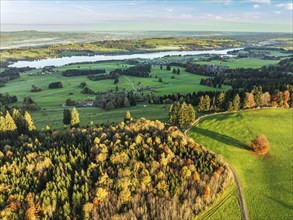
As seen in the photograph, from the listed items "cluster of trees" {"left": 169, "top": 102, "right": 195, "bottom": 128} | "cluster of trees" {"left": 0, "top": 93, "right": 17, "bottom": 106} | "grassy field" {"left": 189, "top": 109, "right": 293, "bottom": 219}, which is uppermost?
"cluster of trees" {"left": 169, "top": 102, "right": 195, "bottom": 128}

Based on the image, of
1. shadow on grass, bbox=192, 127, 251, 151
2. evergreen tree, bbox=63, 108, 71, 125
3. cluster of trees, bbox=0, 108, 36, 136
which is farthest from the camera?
evergreen tree, bbox=63, 108, 71, 125

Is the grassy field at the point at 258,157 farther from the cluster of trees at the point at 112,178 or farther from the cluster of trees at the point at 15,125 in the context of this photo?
the cluster of trees at the point at 15,125

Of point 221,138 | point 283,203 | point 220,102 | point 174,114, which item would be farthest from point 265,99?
point 283,203

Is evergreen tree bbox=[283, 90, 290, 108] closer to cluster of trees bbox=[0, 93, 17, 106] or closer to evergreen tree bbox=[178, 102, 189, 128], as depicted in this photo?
evergreen tree bbox=[178, 102, 189, 128]

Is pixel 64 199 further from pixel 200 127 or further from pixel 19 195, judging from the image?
pixel 200 127

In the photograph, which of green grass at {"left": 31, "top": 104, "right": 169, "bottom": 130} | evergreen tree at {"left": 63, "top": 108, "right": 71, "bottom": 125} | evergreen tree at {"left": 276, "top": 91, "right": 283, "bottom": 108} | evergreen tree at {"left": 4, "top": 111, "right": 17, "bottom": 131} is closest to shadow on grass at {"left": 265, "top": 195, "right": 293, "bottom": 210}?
green grass at {"left": 31, "top": 104, "right": 169, "bottom": 130}

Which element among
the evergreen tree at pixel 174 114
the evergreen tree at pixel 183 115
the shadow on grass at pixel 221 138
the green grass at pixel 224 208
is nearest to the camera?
the green grass at pixel 224 208

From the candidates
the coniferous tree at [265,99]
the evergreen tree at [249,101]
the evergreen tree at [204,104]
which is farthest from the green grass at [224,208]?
the coniferous tree at [265,99]

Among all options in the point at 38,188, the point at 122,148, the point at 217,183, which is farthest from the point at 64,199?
the point at 217,183
